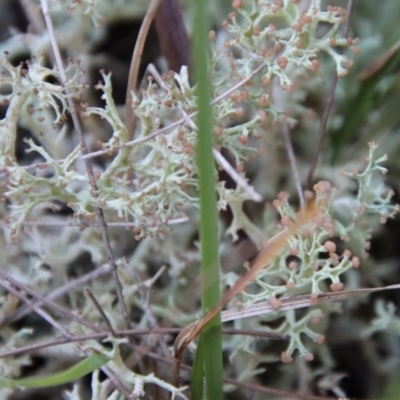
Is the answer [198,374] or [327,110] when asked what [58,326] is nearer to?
[198,374]

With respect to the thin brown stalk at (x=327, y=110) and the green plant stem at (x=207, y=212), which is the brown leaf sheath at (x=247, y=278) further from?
the thin brown stalk at (x=327, y=110)

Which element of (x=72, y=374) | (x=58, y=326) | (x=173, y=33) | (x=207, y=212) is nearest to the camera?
(x=207, y=212)

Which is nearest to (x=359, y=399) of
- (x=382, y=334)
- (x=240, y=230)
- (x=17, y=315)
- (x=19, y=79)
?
(x=382, y=334)

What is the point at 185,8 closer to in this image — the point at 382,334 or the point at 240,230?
the point at 240,230

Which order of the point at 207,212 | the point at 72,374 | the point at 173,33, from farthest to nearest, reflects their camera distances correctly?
1. the point at 173,33
2. the point at 72,374
3. the point at 207,212

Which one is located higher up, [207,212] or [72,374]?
[207,212]

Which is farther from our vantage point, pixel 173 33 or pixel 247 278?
pixel 173 33

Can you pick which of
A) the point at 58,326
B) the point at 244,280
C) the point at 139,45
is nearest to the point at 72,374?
the point at 58,326
